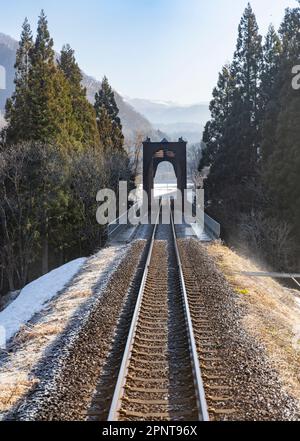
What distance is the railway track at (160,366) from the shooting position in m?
5.84

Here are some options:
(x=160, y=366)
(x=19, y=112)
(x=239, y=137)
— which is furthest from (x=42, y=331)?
(x=239, y=137)

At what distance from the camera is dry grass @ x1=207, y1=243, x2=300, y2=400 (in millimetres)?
7605

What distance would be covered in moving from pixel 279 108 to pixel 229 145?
28.4 feet

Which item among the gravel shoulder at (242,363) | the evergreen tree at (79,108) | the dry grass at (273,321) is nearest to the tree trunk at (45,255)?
the evergreen tree at (79,108)

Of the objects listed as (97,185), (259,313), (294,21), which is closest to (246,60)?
(294,21)

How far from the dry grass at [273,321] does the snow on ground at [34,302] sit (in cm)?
472

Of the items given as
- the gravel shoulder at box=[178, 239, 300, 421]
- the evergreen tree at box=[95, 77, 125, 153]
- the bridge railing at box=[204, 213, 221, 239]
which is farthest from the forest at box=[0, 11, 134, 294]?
the gravel shoulder at box=[178, 239, 300, 421]

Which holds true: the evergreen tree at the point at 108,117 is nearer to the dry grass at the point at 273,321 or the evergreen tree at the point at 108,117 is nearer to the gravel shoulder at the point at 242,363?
the dry grass at the point at 273,321

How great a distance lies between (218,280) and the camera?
13.6 m

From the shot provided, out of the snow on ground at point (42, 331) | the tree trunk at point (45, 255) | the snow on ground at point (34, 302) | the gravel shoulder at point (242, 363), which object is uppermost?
the gravel shoulder at point (242, 363)

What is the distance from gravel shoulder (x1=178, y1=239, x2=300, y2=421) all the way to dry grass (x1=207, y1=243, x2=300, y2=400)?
83 millimetres

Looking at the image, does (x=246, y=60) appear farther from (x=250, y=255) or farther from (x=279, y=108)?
(x=250, y=255)

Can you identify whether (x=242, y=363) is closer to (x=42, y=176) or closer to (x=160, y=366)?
(x=160, y=366)

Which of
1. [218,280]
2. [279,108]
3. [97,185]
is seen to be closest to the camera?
[218,280]
